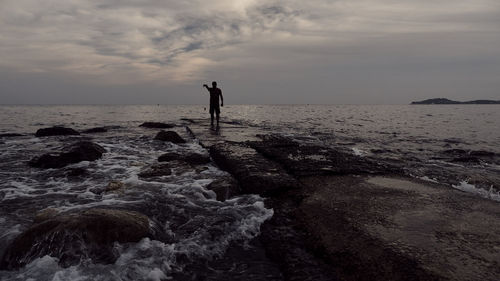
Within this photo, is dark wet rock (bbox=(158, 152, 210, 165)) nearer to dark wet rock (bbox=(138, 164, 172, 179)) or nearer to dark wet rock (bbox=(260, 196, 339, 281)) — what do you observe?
dark wet rock (bbox=(138, 164, 172, 179))

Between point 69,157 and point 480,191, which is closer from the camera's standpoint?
point 480,191

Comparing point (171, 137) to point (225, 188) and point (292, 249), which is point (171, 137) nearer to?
point (225, 188)

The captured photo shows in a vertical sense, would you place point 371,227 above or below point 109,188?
above

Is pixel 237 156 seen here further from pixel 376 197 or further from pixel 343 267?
pixel 343 267

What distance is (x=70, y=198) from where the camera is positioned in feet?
19.2

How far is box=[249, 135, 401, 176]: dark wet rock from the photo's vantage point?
6.71 metres

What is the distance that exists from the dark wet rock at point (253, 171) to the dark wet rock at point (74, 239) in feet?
7.87

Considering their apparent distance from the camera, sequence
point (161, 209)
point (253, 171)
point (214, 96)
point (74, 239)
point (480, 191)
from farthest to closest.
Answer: point (214, 96), point (480, 191), point (253, 171), point (161, 209), point (74, 239)

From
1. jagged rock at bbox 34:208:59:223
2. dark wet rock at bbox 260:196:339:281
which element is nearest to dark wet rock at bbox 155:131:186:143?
jagged rock at bbox 34:208:59:223

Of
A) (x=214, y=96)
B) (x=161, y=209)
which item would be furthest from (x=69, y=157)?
(x=214, y=96)

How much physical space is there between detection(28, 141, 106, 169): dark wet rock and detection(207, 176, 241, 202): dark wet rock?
5.28 metres

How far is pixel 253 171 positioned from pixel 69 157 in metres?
6.08

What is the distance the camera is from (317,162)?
7488 mm

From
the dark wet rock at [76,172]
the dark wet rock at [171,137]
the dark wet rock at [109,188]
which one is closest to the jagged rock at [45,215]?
the dark wet rock at [109,188]
